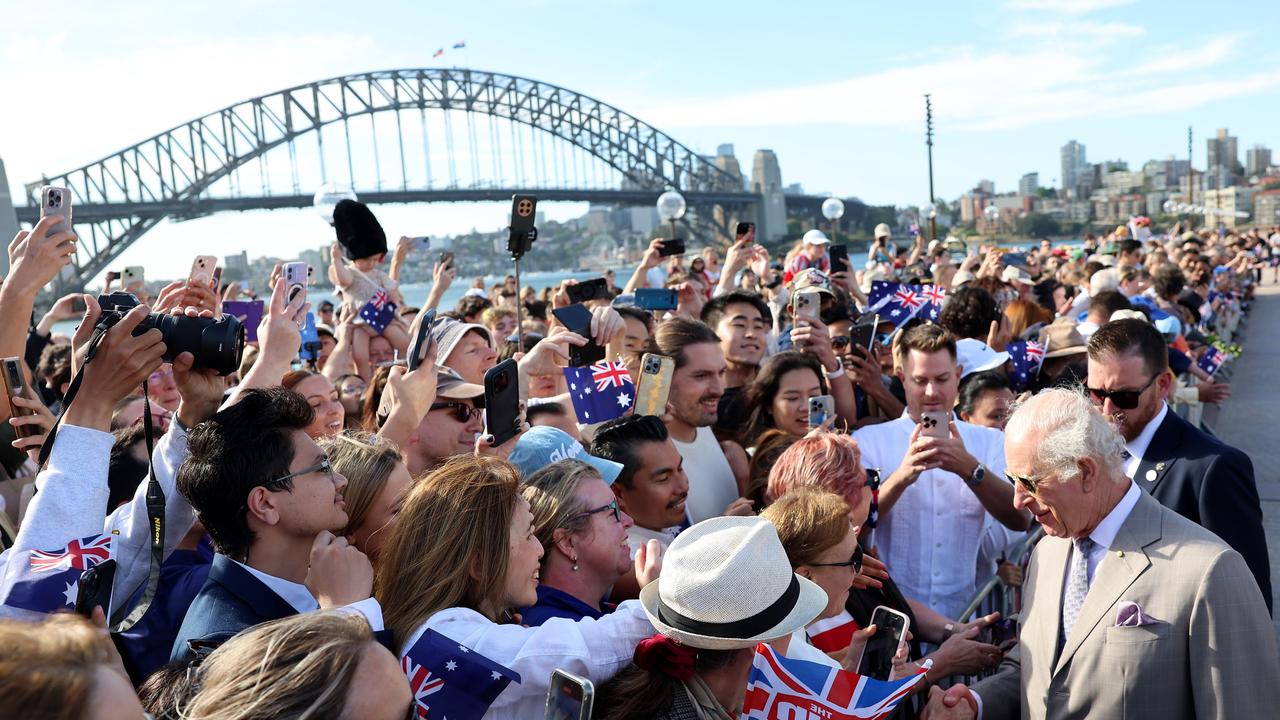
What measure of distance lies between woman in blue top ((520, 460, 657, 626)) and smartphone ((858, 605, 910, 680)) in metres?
0.71

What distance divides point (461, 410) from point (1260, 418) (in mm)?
9748

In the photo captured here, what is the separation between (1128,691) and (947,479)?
1.55 meters

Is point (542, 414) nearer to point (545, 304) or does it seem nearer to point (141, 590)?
point (141, 590)

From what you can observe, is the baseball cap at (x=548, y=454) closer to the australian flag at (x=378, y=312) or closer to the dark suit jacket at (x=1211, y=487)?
the dark suit jacket at (x=1211, y=487)

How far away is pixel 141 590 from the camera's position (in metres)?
2.71

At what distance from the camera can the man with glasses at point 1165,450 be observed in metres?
3.25

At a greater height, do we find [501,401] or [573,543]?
[501,401]

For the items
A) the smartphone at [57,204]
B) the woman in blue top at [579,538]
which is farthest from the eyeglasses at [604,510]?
the smartphone at [57,204]

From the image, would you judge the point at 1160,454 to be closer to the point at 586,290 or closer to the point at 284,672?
the point at 284,672

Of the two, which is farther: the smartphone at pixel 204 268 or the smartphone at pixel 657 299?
the smartphone at pixel 657 299

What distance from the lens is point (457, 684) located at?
223cm

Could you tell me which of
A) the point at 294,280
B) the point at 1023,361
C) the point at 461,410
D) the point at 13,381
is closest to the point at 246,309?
the point at 294,280

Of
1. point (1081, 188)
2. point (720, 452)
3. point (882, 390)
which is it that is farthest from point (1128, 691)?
point (1081, 188)

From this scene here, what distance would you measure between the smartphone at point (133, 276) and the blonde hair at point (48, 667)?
13.2ft
